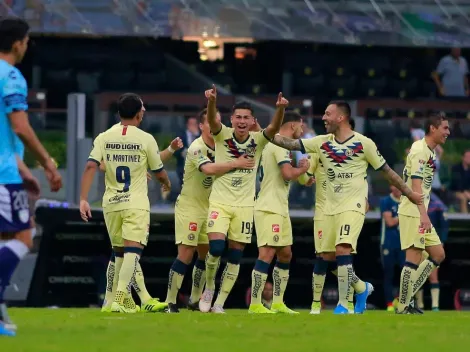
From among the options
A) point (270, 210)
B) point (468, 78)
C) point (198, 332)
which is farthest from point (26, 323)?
point (468, 78)

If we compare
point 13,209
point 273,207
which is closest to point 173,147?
point 273,207

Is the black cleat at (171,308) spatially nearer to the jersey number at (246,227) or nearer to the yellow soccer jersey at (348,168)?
the jersey number at (246,227)

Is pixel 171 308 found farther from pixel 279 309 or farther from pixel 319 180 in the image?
pixel 319 180

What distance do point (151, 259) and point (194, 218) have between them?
7.98 meters

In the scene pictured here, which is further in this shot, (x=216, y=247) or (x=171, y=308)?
(x=171, y=308)

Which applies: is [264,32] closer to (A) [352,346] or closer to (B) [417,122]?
(B) [417,122]

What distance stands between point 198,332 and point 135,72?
18837 millimetres

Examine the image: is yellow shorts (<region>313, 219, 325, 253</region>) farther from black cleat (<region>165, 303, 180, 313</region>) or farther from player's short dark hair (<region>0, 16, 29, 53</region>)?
player's short dark hair (<region>0, 16, 29, 53</region>)

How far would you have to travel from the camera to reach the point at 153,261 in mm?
26547

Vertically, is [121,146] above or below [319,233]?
above

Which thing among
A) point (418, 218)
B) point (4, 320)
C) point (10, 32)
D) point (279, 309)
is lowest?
point (279, 309)

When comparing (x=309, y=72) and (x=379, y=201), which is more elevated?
(x=309, y=72)

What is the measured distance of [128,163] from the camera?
16.7 m

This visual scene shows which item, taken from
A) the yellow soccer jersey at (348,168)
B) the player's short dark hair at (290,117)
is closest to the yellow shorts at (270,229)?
the yellow soccer jersey at (348,168)
